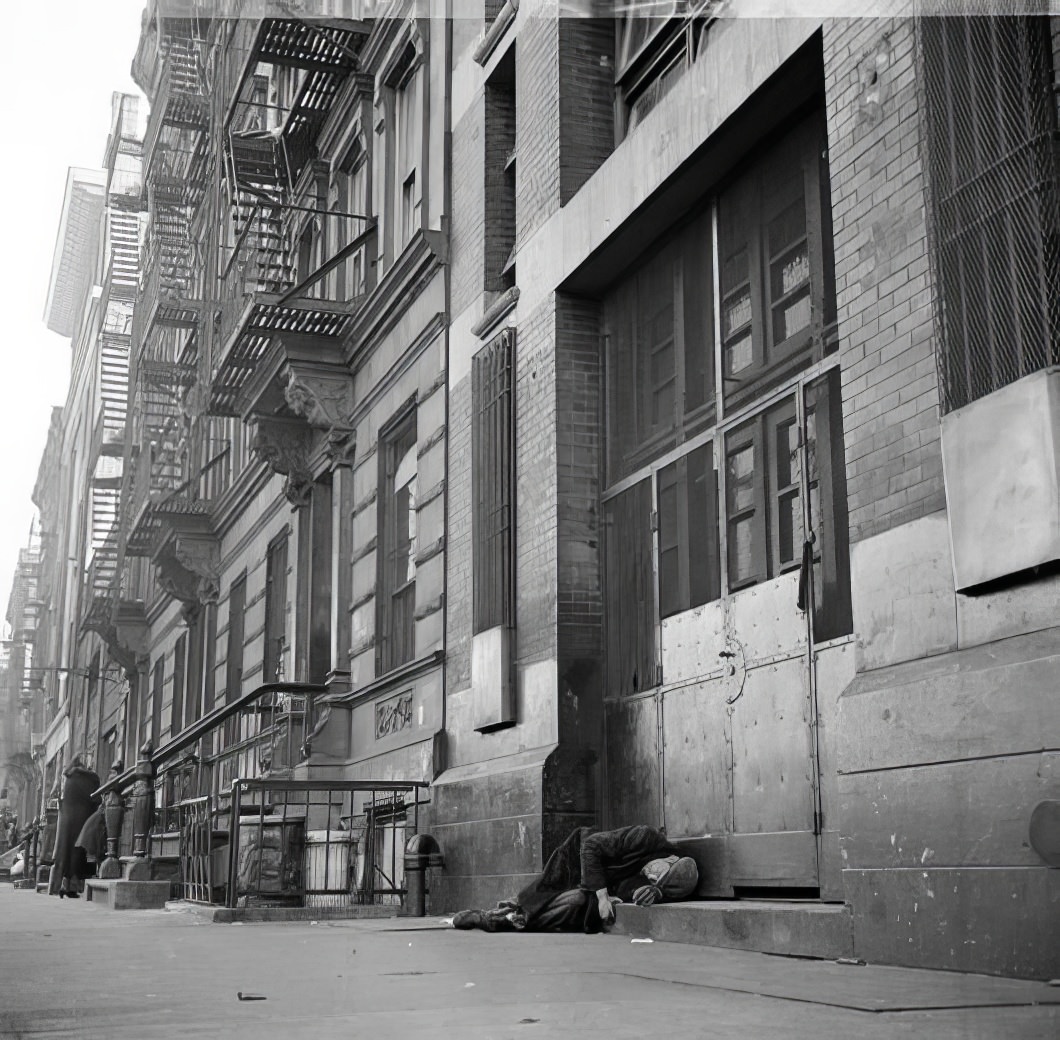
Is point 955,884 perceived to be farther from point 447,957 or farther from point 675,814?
point 675,814

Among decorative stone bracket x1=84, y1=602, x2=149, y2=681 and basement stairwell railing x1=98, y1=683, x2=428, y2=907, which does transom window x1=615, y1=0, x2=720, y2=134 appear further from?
decorative stone bracket x1=84, y1=602, x2=149, y2=681

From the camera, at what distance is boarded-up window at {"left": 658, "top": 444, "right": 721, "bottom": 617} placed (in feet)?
35.8

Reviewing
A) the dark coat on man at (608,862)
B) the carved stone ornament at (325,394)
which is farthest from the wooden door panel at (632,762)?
the carved stone ornament at (325,394)

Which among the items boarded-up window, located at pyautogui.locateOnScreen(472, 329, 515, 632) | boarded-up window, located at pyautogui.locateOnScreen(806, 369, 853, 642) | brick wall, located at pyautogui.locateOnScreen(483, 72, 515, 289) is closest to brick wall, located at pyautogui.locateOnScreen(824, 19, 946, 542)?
boarded-up window, located at pyautogui.locateOnScreen(806, 369, 853, 642)

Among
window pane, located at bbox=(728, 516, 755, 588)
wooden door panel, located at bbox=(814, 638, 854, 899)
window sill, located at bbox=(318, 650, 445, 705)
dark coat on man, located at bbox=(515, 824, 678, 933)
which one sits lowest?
dark coat on man, located at bbox=(515, 824, 678, 933)

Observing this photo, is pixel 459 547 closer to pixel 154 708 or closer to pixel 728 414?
pixel 728 414

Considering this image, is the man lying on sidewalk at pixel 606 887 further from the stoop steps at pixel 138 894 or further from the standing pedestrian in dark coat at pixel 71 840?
the standing pedestrian in dark coat at pixel 71 840

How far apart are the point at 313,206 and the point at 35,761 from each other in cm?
7641

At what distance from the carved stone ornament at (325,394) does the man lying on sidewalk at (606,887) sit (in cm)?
999

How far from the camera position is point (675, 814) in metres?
10.9

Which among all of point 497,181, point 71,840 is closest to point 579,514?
point 497,181

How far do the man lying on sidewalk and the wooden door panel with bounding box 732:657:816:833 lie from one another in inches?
23.7

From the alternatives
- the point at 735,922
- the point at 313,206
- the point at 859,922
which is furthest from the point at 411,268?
the point at 859,922

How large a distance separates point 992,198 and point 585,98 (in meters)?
6.90
